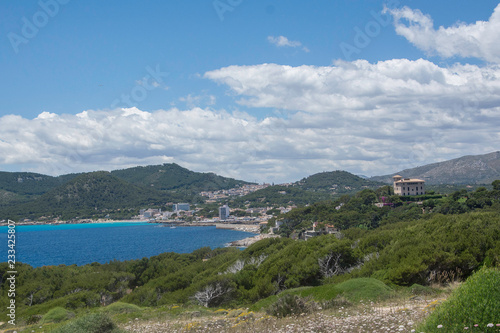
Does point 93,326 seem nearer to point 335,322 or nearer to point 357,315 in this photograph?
point 335,322

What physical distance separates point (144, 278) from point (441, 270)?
20.3 metres

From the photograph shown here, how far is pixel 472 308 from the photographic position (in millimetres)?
4277

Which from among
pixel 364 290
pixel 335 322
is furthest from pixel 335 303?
pixel 335 322

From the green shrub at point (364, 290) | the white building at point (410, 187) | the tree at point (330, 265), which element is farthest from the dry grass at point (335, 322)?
the white building at point (410, 187)

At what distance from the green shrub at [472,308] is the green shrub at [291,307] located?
12.1 feet

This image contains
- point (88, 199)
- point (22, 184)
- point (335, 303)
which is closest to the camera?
point (335, 303)

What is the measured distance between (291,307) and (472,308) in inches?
173

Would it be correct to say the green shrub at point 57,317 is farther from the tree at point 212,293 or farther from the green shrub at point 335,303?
the green shrub at point 335,303

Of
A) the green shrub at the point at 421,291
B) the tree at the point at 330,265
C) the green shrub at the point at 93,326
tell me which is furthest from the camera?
the tree at the point at 330,265

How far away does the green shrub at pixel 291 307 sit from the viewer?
802 centimetres

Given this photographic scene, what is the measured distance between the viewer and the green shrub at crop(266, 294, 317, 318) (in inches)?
316

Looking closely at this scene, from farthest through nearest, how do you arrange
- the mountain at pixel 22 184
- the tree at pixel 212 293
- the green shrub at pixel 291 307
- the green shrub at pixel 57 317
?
the mountain at pixel 22 184, the tree at pixel 212 293, the green shrub at pixel 57 317, the green shrub at pixel 291 307

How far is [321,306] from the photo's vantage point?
8.41m

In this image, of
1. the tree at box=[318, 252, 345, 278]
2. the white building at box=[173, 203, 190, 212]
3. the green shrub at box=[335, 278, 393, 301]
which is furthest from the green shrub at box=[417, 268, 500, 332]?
the white building at box=[173, 203, 190, 212]
